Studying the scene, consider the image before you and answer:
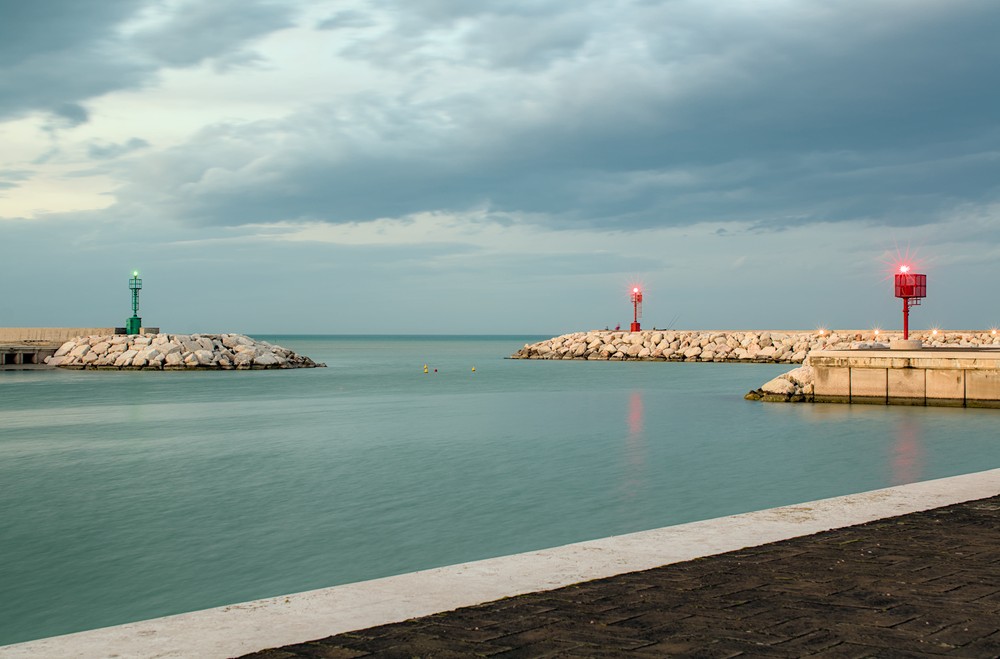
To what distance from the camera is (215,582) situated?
8.14 m

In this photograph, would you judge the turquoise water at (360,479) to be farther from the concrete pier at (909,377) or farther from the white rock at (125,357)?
the white rock at (125,357)

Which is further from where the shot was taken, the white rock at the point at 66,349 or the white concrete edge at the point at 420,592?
the white rock at the point at 66,349

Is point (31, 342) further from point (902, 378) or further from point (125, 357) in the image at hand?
point (902, 378)

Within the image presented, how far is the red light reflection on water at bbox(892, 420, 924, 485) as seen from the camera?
579 inches

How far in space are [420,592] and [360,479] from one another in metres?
10.2

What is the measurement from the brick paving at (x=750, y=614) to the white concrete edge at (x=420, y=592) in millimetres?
163

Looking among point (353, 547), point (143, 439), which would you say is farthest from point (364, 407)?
point (353, 547)

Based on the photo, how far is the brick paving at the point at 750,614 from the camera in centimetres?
355

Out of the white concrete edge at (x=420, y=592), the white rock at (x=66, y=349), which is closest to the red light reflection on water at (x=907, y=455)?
the white concrete edge at (x=420, y=592)

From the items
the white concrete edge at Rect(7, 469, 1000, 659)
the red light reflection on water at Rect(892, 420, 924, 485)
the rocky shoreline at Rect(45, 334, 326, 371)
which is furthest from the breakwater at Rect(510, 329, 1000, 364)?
the white concrete edge at Rect(7, 469, 1000, 659)

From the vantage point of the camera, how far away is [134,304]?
60750 mm

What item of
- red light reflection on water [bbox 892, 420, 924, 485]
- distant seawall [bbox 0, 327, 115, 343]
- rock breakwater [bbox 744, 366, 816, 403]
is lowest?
red light reflection on water [bbox 892, 420, 924, 485]

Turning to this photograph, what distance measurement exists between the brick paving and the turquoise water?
431cm

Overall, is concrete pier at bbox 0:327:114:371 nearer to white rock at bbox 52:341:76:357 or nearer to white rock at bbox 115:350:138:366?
white rock at bbox 52:341:76:357
